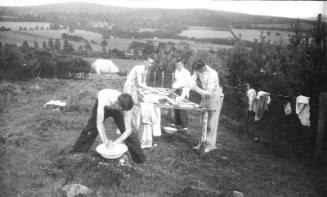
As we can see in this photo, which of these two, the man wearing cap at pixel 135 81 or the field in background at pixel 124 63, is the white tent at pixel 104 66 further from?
the man wearing cap at pixel 135 81

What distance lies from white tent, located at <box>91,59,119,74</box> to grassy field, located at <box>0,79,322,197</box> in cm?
1359

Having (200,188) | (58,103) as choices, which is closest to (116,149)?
(200,188)

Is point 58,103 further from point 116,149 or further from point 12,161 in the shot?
point 116,149

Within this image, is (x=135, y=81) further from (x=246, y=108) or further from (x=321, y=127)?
(x=321, y=127)

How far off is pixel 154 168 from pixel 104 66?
17529 millimetres

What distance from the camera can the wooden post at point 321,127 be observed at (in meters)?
6.27

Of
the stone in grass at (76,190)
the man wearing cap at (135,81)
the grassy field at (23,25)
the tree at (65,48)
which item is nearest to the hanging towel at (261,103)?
the man wearing cap at (135,81)

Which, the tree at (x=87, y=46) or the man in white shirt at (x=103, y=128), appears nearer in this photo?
the man in white shirt at (x=103, y=128)

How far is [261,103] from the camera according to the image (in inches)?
343

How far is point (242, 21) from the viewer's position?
15250 mm

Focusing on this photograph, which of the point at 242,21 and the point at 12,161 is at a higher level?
the point at 242,21

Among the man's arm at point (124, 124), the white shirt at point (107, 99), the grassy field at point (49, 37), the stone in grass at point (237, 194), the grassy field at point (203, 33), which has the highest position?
the grassy field at point (203, 33)

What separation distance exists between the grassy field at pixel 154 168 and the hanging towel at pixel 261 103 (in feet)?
2.66

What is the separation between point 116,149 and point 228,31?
42.6ft
